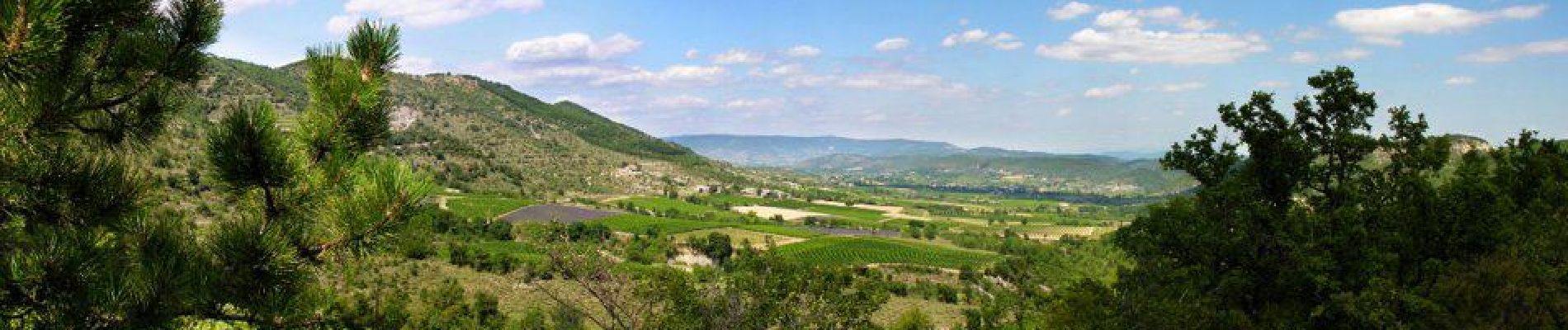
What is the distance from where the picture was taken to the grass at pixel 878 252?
112 meters

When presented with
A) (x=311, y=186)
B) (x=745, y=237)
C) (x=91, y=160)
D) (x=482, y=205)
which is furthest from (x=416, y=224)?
(x=482, y=205)

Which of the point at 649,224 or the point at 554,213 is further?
the point at 649,224

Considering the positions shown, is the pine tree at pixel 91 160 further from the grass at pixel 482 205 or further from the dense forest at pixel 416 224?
the grass at pixel 482 205

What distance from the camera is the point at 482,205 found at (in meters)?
125

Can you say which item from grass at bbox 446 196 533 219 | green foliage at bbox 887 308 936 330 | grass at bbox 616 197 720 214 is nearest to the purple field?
grass at bbox 446 196 533 219

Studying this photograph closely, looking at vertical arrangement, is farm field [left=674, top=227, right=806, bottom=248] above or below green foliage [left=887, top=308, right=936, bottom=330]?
below

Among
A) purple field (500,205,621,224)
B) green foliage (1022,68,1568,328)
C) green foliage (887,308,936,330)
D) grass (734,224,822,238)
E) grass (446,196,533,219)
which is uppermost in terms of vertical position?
green foliage (1022,68,1568,328)

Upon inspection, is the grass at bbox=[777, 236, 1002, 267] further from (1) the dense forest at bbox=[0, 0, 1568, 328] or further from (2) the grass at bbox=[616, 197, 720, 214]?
(1) the dense forest at bbox=[0, 0, 1568, 328]

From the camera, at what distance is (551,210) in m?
130

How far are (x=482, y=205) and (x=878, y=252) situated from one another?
2403 inches

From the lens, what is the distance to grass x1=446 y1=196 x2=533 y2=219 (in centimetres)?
11650

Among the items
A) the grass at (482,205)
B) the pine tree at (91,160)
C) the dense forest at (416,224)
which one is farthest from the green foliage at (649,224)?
the pine tree at (91,160)

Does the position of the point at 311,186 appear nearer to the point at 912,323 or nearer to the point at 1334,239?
the point at 1334,239

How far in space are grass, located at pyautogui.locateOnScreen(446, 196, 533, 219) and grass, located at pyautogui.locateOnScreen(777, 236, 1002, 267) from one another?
144ft
